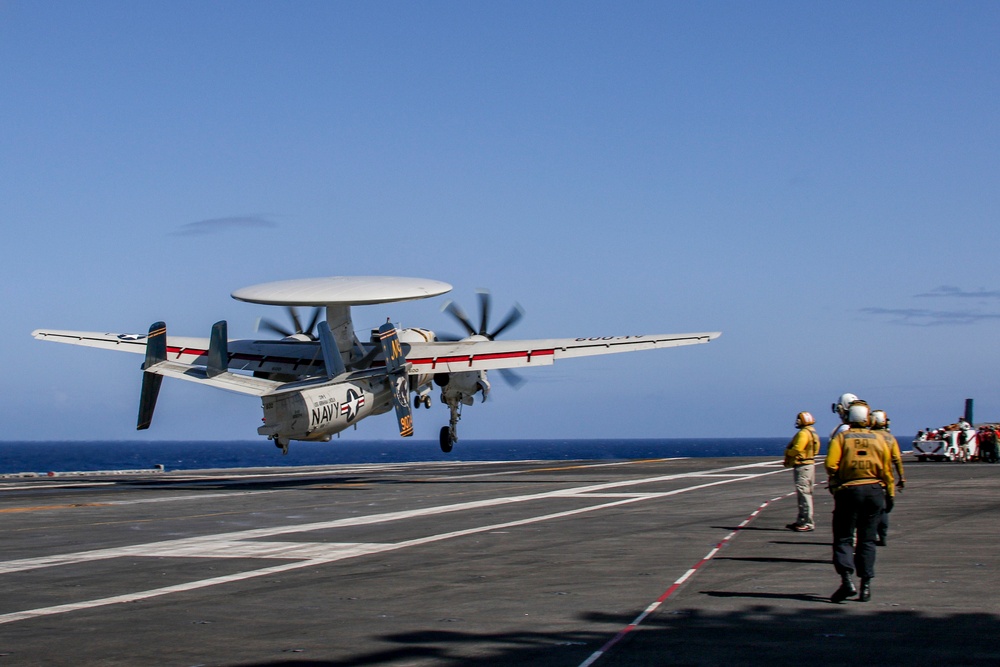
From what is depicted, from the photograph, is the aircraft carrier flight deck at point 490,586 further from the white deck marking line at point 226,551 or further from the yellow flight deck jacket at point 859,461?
the yellow flight deck jacket at point 859,461

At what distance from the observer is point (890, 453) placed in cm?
1273

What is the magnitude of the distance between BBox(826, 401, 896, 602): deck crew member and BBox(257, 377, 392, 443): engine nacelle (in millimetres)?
25428

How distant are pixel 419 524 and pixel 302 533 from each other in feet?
9.38

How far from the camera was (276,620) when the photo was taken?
11203mm

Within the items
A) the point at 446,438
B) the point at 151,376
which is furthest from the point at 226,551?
the point at 446,438

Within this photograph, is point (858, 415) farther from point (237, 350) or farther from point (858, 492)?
point (237, 350)

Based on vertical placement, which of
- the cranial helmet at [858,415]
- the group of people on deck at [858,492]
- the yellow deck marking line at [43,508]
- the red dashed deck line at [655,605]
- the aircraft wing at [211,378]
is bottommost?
the red dashed deck line at [655,605]

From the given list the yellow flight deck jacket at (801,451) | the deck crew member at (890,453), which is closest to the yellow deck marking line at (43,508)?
the yellow flight deck jacket at (801,451)

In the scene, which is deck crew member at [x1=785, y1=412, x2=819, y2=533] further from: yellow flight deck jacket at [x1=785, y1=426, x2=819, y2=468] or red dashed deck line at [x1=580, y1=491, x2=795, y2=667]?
red dashed deck line at [x1=580, y1=491, x2=795, y2=667]

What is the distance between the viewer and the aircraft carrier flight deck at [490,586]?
375 inches

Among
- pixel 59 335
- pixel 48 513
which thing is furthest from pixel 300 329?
pixel 48 513

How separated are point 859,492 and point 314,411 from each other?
85.2 feet

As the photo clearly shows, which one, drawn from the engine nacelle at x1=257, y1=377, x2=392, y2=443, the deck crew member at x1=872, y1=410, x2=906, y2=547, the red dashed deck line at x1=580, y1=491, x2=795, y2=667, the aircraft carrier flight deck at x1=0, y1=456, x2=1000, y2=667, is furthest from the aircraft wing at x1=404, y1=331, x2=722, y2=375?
the deck crew member at x1=872, y1=410, x2=906, y2=547

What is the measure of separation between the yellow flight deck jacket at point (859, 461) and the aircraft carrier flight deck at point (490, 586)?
138 cm
